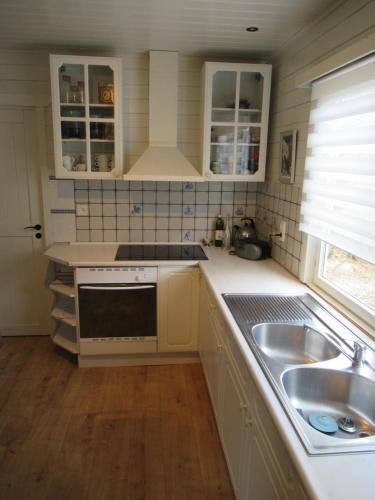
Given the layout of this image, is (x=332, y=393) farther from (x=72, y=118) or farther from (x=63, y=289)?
(x=72, y=118)

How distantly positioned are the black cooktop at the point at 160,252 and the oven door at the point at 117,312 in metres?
0.23

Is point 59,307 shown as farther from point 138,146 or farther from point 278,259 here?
point 278,259

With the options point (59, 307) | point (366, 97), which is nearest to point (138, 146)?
point (59, 307)

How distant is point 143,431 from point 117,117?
7.14ft

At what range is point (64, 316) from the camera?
2.94m

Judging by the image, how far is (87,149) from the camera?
279 centimetres

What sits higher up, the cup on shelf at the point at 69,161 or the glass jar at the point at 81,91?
the glass jar at the point at 81,91

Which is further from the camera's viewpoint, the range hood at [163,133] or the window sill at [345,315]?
the range hood at [163,133]

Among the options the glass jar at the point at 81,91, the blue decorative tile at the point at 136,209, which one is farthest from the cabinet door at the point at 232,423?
the glass jar at the point at 81,91

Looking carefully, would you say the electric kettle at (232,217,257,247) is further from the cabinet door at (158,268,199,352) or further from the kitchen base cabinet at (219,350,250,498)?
the kitchen base cabinet at (219,350,250,498)

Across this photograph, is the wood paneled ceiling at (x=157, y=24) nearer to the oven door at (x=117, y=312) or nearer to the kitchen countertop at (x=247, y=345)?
the kitchen countertop at (x=247, y=345)

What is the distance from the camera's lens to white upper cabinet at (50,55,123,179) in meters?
2.67

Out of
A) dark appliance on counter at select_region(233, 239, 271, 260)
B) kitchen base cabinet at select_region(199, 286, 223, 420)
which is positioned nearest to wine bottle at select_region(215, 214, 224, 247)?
dark appliance on counter at select_region(233, 239, 271, 260)

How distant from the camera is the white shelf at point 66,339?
115 inches
